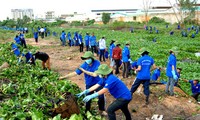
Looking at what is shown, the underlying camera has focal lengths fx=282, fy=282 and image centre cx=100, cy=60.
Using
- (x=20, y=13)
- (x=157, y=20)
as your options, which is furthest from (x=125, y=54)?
(x=20, y=13)

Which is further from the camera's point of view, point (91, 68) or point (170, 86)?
point (170, 86)

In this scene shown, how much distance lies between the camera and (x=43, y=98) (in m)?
5.84

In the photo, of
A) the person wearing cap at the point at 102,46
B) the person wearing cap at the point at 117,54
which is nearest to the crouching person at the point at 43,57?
the person wearing cap at the point at 117,54

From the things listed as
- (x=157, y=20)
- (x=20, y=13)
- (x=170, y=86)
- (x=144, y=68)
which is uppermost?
(x=20, y=13)

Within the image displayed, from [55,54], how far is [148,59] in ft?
40.7

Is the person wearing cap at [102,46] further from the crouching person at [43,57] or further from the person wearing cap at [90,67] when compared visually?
the person wearing cap at [90,67]

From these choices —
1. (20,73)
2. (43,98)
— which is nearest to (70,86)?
(43,98)

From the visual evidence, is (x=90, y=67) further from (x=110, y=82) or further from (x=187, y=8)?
(x=187, y=8)

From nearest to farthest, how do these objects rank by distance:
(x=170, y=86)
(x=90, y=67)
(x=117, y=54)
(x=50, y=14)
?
(x=90, y=67), (x=170, y=86), (x=117, y=54), (x=50, y=14)

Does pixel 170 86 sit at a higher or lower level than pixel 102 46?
lower

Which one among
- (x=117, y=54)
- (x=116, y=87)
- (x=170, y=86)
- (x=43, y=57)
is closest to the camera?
(x=116, y=87)

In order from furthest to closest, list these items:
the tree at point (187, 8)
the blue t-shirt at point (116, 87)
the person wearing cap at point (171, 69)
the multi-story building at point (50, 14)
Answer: the multi-story building at point (50, 14), the tree at point (187, 8), the person wearing cap at point (171, 69), the blue t-shirt at point (116, 87)

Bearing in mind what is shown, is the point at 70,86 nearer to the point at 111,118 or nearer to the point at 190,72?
the point at 111,118

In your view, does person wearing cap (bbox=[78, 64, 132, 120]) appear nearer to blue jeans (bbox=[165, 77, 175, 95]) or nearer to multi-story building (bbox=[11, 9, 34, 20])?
blue jeans (bbox=[165, 77, 175, 95])
